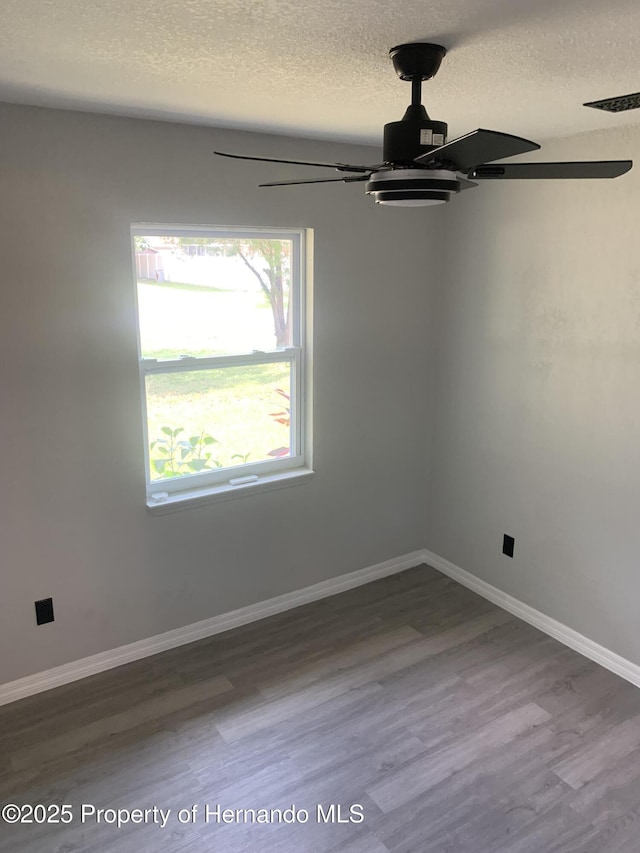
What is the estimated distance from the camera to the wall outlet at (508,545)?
3.47 metres

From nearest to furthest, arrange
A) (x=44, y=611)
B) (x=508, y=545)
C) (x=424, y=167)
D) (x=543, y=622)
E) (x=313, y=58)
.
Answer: (x=424, y=167), (x=313, y=58), (x=44, y=611), (x=543, y=622), (x=508, y=545)

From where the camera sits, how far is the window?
2908mm

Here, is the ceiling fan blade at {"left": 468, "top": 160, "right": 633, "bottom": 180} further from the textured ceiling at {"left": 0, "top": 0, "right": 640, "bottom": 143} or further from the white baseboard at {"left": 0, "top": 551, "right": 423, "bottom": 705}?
the white baseboard at {"left": 0, "top": 551, "right": 423, "bottom": 705}

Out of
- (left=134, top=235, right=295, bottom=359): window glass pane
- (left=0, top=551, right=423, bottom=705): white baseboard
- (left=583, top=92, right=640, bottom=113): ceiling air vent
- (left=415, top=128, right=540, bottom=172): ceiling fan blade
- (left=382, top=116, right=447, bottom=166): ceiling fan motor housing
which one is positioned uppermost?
(left=583, top=92, right=640, bottom=113): ceiling air vent

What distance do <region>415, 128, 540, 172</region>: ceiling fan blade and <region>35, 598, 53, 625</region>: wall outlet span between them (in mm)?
2355

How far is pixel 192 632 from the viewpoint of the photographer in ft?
10.6

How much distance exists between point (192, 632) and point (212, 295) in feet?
5.44

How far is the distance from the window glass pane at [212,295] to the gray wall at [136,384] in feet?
0.50

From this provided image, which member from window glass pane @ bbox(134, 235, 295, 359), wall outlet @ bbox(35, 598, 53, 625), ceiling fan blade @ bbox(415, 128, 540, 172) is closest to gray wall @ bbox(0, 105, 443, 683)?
wall outlet @ bbox(35, 598, 53, 625)

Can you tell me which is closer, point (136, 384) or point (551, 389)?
point (136, 384)

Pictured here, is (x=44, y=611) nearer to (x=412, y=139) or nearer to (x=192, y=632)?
(x=192, y=632)

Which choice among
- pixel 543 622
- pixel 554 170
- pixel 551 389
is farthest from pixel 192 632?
pixel 554 170

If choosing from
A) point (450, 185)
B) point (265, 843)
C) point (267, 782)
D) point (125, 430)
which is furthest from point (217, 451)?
point (450, 185)

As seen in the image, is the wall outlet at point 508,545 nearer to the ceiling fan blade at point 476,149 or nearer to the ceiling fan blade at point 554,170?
the ceiling fan blade at point 554,170
